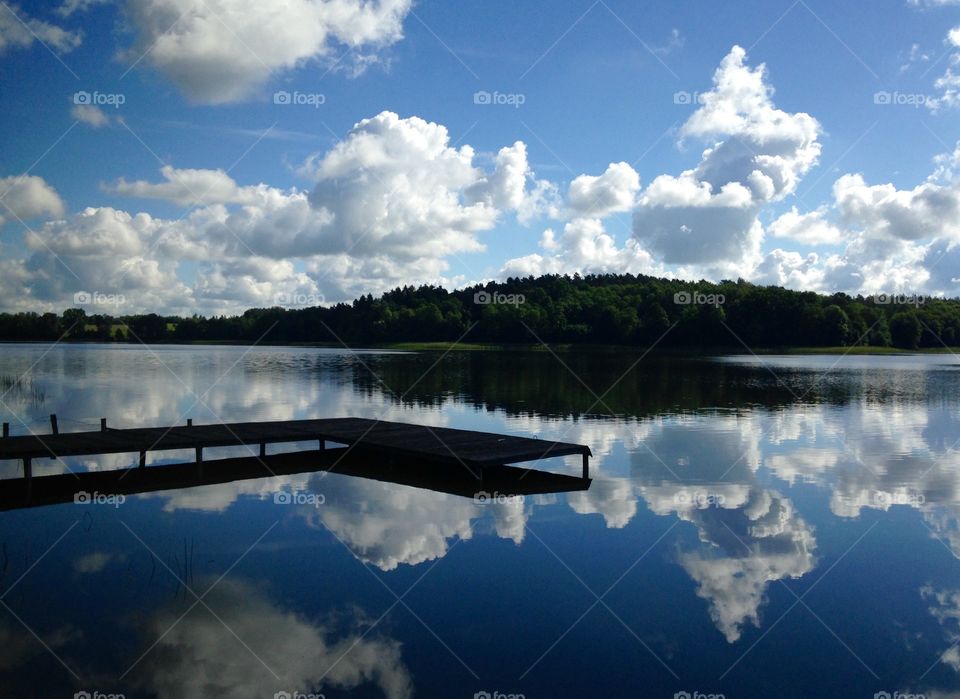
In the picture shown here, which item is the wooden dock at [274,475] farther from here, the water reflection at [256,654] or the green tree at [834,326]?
the green tree at [834,326]

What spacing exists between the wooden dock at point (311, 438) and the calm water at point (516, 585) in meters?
1.01

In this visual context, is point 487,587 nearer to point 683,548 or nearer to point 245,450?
point 683,548

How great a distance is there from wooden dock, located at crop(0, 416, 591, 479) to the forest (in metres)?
94.8

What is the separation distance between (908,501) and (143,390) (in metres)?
35.9

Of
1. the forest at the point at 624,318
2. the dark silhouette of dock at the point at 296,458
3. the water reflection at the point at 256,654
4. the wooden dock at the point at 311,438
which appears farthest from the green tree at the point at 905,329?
the water reflection at the point at 256,654

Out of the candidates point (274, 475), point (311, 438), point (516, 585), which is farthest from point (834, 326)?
point (516, 585)

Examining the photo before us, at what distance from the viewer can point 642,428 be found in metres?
24.7

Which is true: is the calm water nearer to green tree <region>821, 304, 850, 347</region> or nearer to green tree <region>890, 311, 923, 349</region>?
green tree <region>821, 304, 850, 347</region>

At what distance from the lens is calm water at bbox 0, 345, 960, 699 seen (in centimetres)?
751

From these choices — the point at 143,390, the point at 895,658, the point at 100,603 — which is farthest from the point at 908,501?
the point at 143,390

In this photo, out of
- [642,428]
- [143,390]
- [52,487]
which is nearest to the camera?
[52,487]

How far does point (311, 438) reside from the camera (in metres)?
20.4

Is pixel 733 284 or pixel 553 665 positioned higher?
pixel 733 284

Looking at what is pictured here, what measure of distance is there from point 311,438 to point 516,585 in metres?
11.6
